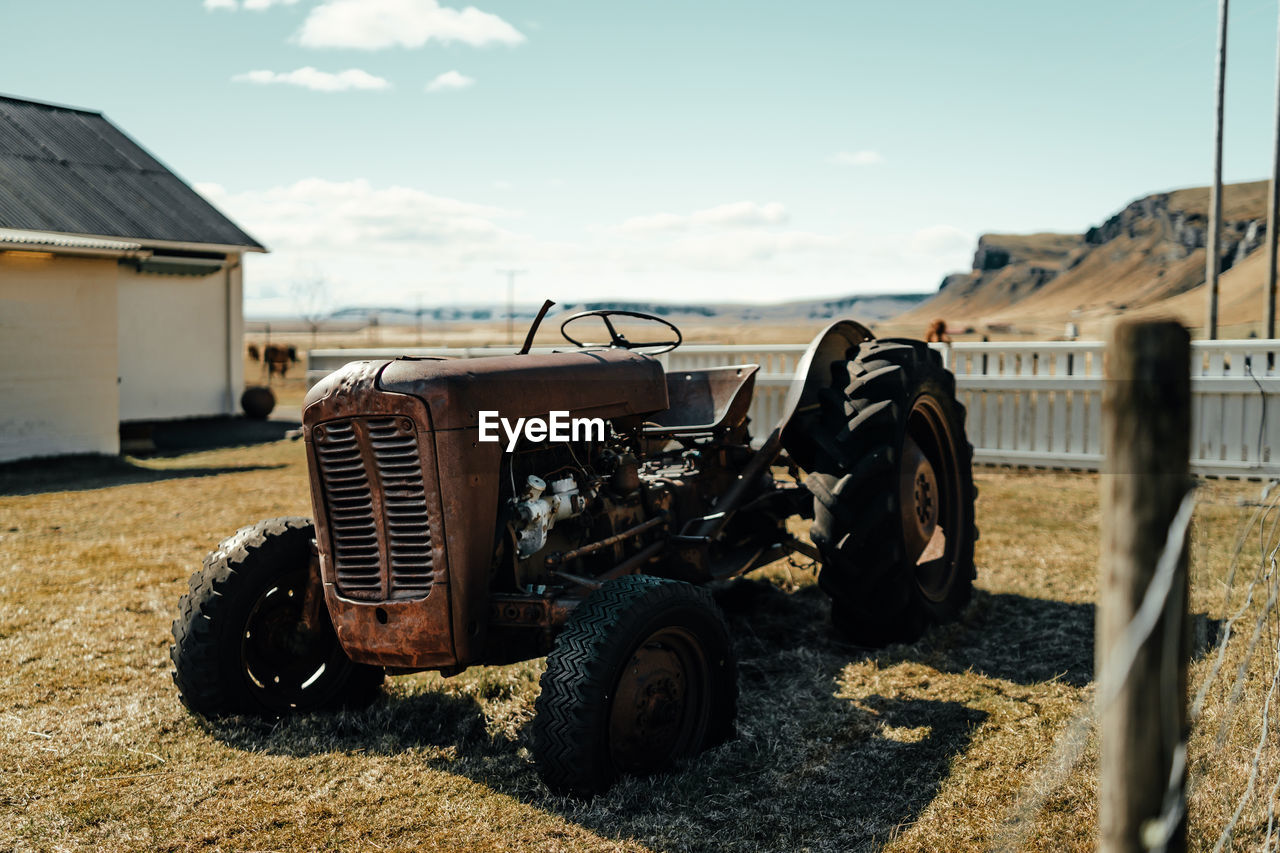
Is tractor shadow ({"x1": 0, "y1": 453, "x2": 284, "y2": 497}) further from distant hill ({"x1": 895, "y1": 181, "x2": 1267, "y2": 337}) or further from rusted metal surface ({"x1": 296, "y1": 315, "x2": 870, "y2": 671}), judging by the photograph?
distant hill ({"x1": 895, "y1": 181, "x2": 1267, "y2": 337})

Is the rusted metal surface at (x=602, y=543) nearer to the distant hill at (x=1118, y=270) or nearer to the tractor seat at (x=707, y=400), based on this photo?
the tractor seat at (x=707, y=400)

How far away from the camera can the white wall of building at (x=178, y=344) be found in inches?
617

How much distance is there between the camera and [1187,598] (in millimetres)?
1574

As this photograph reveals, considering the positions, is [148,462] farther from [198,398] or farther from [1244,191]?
[1244,191]

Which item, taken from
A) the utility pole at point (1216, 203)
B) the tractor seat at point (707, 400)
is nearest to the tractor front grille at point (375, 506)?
the tractor seat at point (707, 400)

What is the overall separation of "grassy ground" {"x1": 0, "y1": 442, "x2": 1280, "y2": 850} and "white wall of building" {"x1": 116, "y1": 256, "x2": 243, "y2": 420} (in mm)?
11217

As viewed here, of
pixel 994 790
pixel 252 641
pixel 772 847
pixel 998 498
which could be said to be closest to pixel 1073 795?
pixel 994 790

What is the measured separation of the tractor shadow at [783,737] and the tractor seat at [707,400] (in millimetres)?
1069

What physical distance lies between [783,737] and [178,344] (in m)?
15.3

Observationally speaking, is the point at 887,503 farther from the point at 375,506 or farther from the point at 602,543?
the point at 375,506

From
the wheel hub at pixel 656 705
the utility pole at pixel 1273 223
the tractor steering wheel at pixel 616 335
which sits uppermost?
the utility pole at pixel 1273 223

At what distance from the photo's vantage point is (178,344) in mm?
16406

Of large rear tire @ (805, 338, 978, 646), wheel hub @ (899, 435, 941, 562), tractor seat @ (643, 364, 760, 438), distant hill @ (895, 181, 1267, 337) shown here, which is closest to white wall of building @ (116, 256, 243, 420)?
tractor seat @ (643, 364, 760, 438)

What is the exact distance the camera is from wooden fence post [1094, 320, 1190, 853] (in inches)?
58.4
